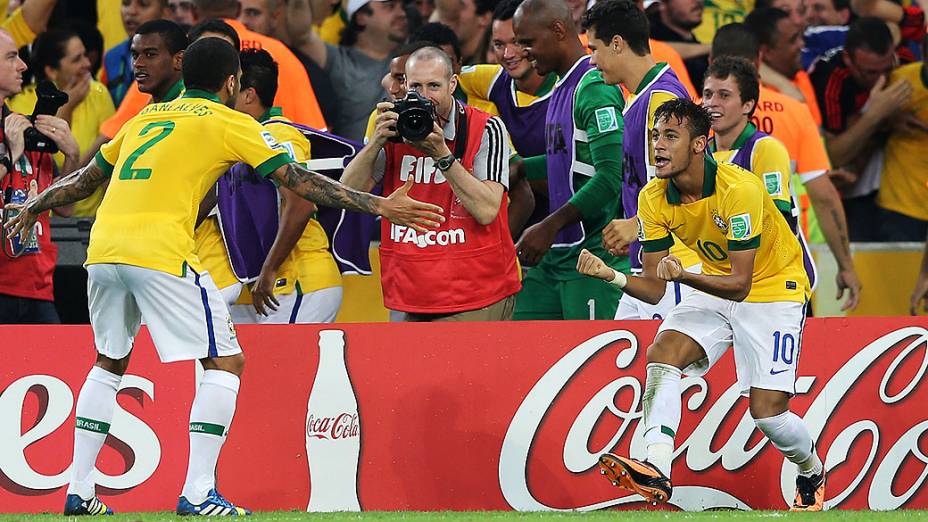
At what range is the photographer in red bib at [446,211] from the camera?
22.2ft

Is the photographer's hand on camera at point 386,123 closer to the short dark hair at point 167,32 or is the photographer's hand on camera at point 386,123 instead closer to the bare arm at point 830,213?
the short dark hair at point 167,32

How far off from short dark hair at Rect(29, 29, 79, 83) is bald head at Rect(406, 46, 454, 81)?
339 cm

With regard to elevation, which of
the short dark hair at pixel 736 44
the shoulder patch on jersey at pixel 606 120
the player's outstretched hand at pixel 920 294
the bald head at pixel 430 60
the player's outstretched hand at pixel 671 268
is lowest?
the player's outstretched hand at pixel 920 294

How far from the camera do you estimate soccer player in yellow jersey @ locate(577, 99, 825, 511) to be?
6168mm

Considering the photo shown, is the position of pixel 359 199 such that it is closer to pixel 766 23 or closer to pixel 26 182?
pixel 26 182

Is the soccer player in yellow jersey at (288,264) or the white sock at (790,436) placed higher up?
the soccer player in yellow jersey at (288,264)

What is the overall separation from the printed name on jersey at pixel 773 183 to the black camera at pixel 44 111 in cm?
369

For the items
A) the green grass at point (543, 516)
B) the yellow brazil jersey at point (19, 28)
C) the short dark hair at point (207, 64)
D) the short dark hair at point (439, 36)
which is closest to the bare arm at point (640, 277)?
the green grass at point (543, 516)

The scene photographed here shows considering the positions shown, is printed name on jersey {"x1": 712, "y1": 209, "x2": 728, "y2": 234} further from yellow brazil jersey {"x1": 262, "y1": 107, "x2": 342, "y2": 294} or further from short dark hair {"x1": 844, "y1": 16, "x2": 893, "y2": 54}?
short dark hair {"x1": 844, "y1": 16, "x2": 893, "y2": 54}

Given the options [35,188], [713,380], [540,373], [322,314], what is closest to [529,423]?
[540,373]

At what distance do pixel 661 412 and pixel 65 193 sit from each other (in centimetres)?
269

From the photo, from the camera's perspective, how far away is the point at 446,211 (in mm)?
6805

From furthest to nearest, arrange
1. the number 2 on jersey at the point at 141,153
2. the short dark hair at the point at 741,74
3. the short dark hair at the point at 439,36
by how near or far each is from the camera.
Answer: the short dark hair at the point at 439,36 → the short dark hair at the point at 741,74 → the number 2 on jersey at the point at 141,153

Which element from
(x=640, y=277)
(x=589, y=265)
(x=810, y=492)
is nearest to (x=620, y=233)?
(x=640, y=277)
